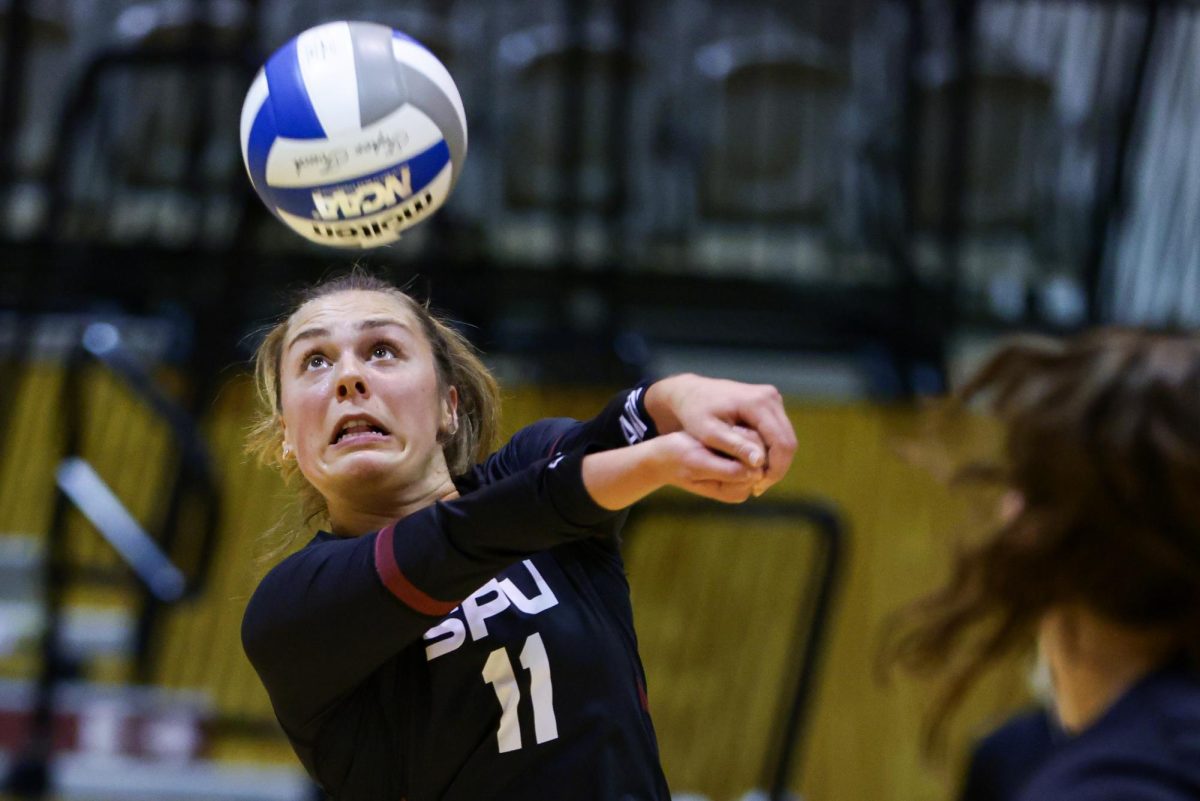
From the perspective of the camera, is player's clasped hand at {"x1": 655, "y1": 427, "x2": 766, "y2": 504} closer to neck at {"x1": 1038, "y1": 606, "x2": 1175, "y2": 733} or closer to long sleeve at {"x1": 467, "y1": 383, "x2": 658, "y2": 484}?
long sleeve at {"x1": 467, "y1": 383, "x2": 658, "y2": 484}

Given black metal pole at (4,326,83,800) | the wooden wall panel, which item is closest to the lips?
black metal pole at (4,326,83,800)

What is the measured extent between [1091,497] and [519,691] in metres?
1.03

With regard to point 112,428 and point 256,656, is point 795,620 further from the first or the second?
point 256,656

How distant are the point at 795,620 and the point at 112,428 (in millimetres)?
2412

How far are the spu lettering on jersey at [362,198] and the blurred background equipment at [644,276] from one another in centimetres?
210

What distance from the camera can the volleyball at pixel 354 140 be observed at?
8.70ft

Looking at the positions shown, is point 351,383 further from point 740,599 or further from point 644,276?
point 644,276

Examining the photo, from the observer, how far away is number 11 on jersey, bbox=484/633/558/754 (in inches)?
88.0

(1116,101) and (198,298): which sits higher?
(1116,101)

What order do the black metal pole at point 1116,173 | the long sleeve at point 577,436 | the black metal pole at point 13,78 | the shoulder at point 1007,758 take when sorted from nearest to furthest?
the long sleeve at point 577,436
the shoulder at point 1007,758
the black metal pole at point 13,78
the black metal pole at point 1116,173

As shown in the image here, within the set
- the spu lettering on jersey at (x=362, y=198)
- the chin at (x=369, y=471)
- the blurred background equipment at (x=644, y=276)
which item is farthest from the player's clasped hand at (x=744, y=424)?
the blurred background equipment at (x=644, y=276)

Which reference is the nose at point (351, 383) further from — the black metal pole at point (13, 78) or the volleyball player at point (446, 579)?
the black metal pole at point (13, 78)

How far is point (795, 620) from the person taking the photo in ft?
17.1

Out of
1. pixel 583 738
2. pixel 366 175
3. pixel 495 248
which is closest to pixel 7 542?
pixel 495 248
